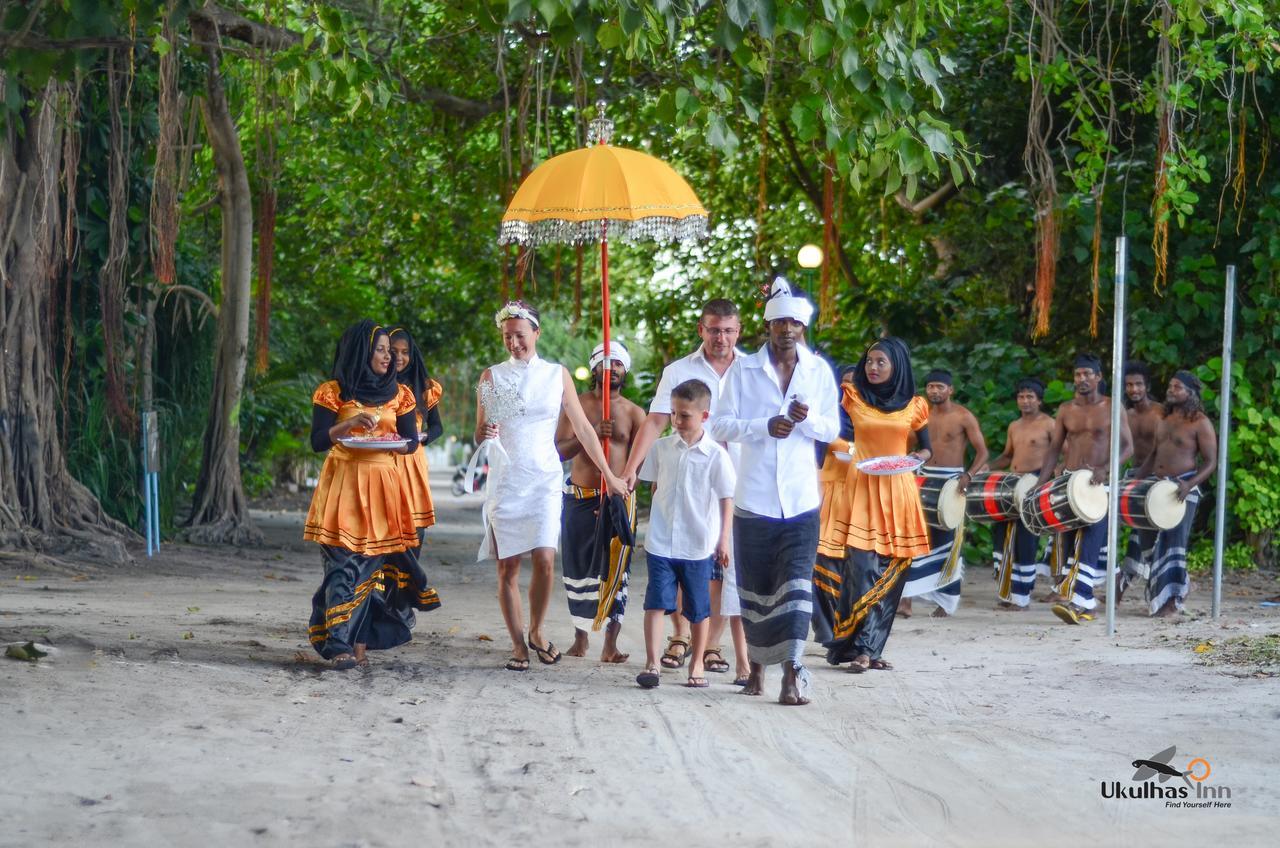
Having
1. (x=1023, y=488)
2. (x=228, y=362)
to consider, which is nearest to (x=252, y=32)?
(x=228, y=362)

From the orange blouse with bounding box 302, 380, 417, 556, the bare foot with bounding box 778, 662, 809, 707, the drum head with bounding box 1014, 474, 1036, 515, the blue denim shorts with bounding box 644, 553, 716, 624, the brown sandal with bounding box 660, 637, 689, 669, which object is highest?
the orange blouse with bounding box 302, 380, 417, 556

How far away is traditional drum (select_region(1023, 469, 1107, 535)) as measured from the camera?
11.0 metres

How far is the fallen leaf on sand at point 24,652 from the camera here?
282 inches

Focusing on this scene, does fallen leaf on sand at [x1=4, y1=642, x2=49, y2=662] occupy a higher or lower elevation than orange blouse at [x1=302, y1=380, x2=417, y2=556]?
lower

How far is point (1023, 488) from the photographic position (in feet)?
39.0

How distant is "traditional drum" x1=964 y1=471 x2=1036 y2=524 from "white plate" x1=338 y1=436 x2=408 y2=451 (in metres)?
5.55

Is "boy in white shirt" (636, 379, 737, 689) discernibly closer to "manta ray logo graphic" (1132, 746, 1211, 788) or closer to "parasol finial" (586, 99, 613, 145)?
"parasol finial" (586, 99, 613, 145)

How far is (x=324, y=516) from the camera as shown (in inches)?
306

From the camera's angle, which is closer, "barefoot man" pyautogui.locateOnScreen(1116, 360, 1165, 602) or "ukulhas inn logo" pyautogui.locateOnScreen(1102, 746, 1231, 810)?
"ukulhas inn logo" pyautogui.locateOnScreen(1102, 746, 1231, 810)

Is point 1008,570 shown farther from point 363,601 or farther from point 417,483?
point 363,601

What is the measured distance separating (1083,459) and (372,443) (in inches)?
246

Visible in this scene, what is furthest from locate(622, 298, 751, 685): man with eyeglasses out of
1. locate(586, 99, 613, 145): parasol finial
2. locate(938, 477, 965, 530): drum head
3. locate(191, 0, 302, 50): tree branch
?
locate(191, 0, 302, 50): tree branch

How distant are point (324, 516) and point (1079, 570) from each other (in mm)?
6018

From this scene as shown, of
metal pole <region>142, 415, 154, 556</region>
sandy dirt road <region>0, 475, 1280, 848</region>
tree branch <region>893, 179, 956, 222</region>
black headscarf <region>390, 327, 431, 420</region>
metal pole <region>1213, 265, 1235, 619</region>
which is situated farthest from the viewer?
tree branch <region>893, 179, 956, 222</region>
